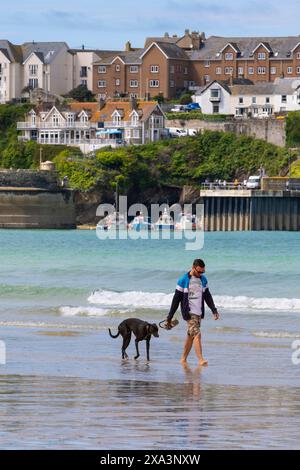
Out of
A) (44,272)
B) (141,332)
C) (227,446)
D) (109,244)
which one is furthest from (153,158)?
(227,446)

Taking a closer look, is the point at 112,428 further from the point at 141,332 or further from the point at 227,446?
the point at 141,332

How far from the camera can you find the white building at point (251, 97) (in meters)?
113

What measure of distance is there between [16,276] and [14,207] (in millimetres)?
55374

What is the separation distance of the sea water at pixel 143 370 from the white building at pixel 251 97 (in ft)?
238

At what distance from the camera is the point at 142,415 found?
13703mm

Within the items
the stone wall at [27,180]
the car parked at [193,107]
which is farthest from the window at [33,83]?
the stone wall at [27,180]

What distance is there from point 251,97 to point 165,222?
1846cm

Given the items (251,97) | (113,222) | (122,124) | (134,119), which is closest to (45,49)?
(122,124)

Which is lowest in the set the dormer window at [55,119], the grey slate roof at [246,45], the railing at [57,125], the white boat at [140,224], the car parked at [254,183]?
the white boat at [140,224]

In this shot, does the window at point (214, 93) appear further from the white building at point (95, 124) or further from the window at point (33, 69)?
the window at point (33, 69)

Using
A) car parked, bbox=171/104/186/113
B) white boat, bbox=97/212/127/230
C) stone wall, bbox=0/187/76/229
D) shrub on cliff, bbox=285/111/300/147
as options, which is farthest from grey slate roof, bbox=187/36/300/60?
stone wall, bbox=0/187/76/229

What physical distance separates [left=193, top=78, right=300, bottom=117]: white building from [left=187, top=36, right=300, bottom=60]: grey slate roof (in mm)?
3733

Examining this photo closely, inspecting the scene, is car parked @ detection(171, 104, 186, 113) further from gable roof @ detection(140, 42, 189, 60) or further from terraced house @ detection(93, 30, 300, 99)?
gable roof @ detection(140, 42, 189, 60)

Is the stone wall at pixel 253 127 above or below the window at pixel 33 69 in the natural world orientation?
below
